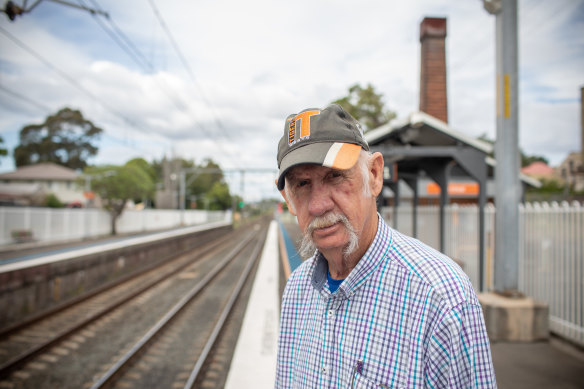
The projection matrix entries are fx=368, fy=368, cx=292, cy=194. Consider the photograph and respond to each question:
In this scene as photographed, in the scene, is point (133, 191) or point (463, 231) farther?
point (133, 191)

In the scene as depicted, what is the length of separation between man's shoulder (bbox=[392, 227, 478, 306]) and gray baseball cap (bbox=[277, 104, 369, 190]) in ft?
1.07

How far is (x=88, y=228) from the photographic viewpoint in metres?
29.2

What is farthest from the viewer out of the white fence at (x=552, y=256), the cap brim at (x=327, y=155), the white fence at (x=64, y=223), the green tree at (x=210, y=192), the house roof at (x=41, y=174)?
the green tree at (x=210, y=192)

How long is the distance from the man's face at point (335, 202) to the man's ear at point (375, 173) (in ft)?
0.19

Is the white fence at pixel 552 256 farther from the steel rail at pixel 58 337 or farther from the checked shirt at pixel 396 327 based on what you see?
the steel rail at pixel 58 337

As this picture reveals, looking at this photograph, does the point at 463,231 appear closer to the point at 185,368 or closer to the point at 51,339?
the point at 185,368

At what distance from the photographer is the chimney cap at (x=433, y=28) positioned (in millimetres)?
12805

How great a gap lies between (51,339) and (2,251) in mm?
15521

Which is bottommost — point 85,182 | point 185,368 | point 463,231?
point 185,368

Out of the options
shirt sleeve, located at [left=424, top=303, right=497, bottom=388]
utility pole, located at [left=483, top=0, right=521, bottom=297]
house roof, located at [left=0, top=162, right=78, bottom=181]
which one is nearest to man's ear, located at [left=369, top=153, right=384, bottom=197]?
shirt sleeve, located at [left=424, top=303, right=497, bottom=388]

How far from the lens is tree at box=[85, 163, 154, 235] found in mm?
32812

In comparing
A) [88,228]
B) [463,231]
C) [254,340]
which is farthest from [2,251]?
[463,231]

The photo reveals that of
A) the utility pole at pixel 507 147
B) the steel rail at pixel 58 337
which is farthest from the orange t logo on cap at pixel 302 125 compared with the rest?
the steel rail at pixel 58 337

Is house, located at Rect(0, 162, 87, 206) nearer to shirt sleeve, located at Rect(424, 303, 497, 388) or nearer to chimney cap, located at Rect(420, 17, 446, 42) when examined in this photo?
chimney cap, located at Rect(420, 17, 446, 42)
